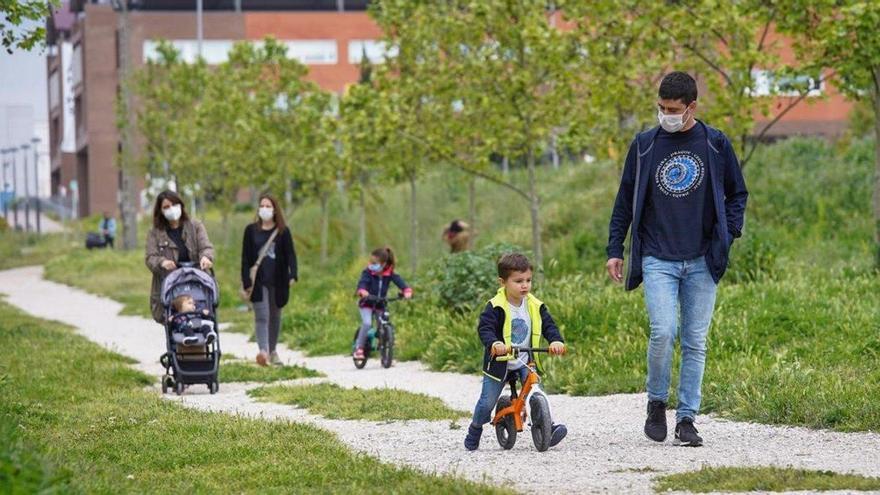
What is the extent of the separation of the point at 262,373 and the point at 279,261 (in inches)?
73.0

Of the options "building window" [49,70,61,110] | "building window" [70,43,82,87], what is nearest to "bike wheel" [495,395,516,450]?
"building window" [70,43,82,87]

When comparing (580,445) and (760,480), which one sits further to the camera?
(580,445)

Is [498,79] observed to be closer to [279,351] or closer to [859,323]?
[279,351]

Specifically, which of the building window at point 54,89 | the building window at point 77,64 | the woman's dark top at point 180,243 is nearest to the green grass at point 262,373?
the woman's dark top at point 180,243

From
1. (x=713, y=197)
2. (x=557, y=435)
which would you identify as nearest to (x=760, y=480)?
(x=557, y=435)

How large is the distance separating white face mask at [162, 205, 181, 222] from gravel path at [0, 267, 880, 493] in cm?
158

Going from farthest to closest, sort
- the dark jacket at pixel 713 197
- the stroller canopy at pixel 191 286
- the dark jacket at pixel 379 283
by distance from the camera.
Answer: the dark jacket at pixel 379 283, the stroller canopy at pixel 191 286, the dark jacket at pixel 713 197

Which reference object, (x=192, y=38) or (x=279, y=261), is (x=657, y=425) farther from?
(x=192, y=38)

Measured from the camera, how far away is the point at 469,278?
1869cm

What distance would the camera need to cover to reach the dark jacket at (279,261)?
17312 millimetres

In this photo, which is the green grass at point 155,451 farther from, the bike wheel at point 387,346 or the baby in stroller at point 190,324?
the bike wheel at point 387,346

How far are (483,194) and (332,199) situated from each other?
3632 mm

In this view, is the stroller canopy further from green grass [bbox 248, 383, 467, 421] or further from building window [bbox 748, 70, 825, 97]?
building window [bbox 748, 70, 825, 97]

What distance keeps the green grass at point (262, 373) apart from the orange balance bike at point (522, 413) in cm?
577
